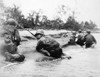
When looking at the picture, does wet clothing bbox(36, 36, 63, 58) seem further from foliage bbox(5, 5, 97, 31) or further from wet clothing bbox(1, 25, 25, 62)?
foliage bbox(5, 5, 97, 31)

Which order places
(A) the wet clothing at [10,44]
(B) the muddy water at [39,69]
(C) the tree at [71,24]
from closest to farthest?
1. (B) the muddy water at [39,69]
2. (A) the wet clothing at [10,44]
3. (C) the tree at [71,24]

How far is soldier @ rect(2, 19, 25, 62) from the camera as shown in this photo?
28.7 ft

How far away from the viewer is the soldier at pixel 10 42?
8.73m

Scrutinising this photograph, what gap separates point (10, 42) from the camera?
927cm

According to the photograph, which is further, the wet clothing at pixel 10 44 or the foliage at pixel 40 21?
the foliage at pixel 40 21

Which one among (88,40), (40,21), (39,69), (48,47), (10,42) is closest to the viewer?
(39,69)

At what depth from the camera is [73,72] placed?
7.79 meters

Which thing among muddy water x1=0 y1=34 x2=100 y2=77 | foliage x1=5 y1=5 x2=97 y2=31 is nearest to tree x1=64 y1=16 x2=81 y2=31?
foliage x1=5 y1=5 x2=97 y2=31

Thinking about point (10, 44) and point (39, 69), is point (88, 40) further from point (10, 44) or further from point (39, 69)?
point (39, 69)

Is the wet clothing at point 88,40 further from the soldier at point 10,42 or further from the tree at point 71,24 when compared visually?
the tree at point 71,24

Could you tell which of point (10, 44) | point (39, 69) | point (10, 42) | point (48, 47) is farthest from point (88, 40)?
point (39, 69)

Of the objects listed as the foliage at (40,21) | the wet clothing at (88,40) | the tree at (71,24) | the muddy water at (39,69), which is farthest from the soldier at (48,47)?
the tree at (71,24)

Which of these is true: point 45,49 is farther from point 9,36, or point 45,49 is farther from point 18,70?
point 18,70

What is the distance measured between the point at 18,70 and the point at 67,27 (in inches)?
1899
